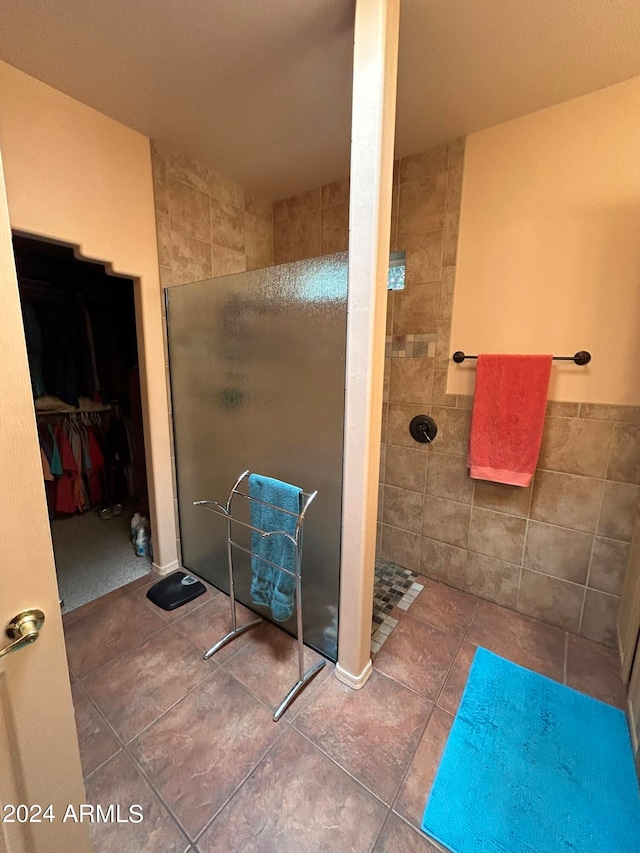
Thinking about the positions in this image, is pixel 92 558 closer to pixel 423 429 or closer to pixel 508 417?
pixel 423 429

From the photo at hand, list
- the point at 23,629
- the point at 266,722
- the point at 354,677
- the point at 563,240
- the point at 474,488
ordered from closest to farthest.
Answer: the point at 23,629
the point at 266,722
the point at 354,677
the point at 563,240
the point at 474,488

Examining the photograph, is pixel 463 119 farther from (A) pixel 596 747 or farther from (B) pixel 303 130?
(A) pixel 596 747

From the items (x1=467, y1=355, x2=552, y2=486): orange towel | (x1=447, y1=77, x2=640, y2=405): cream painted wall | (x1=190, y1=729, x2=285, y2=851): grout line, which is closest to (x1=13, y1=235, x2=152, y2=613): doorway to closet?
(x1=190, y1=729, x2=285, y2=851): grout line

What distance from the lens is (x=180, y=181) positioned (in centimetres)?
195

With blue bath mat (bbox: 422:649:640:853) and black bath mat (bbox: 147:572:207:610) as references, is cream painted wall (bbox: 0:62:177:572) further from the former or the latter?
blue bath mat (bbox: 422:649:640:853)

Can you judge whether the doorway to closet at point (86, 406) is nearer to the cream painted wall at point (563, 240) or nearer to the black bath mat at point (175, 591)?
the black bath mat at point (175, 591)

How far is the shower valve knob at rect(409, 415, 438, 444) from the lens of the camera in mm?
2064

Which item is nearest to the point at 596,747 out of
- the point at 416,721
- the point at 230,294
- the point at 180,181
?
the point at 416,721

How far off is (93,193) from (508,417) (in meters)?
2.32

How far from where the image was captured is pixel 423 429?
2094 millimetres

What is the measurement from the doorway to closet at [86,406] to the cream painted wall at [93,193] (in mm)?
675

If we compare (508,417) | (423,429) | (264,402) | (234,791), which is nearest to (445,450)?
(423,429)

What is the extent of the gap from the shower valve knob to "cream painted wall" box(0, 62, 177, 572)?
5.01 feet

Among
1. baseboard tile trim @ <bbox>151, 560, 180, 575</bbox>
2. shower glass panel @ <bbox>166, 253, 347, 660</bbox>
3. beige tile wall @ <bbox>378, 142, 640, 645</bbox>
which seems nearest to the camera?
shower glass panel @ <bbox>166, 253, 347, 660</bbox>
